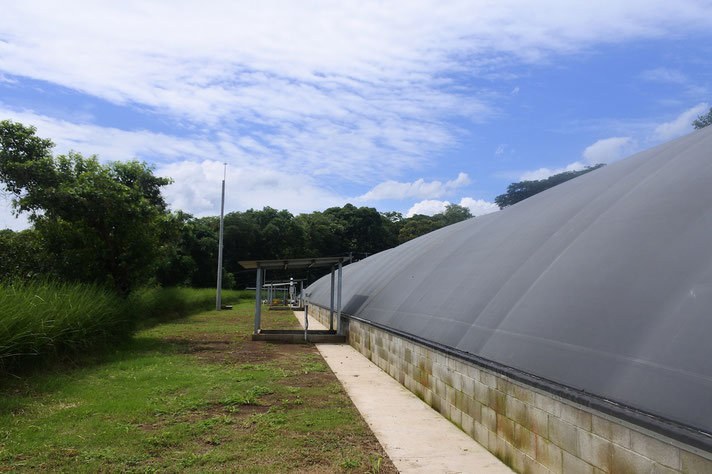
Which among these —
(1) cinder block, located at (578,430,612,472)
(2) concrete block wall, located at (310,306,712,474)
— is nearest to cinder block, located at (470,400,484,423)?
(2) concrete block wall, located at (310,306,712,474)

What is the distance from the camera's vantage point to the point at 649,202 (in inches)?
197

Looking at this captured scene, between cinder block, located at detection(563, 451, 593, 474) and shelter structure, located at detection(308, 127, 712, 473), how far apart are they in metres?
0.01

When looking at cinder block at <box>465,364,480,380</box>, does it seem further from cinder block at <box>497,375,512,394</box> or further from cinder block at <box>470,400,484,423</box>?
cinder block at <box>497,375,512,394</box>

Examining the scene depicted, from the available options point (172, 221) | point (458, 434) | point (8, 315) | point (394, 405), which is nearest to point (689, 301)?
point (458, 434)

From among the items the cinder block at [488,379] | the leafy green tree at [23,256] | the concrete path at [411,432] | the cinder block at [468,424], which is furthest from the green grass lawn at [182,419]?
the leafy green tree at [23,256]

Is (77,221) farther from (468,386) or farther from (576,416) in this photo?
(576,416)

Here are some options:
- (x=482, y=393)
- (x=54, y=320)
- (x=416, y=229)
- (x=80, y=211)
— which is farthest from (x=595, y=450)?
(x=416, y=229)

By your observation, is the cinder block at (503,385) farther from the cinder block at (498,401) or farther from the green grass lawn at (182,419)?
the green grass lawn at (182,419)

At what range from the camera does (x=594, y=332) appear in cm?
394

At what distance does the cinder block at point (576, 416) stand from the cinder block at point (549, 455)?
26 centimetres

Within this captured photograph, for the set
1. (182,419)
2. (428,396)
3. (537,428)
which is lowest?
(182,419)

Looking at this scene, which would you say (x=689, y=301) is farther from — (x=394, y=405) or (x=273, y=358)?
(x=273, y=358)

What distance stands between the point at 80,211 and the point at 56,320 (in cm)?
446

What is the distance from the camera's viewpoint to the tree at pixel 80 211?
12.4 meters
